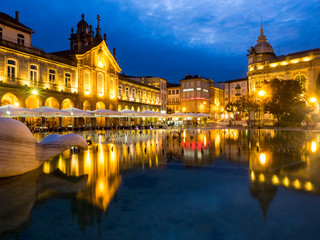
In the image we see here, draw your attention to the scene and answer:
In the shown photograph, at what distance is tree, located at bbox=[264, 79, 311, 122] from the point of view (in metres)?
39.4

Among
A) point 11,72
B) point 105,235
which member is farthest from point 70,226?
point 11,72

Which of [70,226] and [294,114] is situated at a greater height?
[294,114]

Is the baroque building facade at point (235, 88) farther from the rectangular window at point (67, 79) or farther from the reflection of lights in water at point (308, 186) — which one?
the reflection of lights in water at point (308, 186)

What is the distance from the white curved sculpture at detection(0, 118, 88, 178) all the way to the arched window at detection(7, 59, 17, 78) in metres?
25.4

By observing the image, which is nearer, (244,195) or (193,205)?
(193,205)

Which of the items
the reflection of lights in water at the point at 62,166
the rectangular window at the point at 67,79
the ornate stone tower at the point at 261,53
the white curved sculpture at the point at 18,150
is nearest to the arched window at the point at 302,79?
the ornate stone tower at the point at 261,53

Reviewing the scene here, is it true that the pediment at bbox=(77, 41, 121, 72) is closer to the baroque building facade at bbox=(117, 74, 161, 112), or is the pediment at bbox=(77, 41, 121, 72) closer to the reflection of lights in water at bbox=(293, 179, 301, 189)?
the baroque building facade at bbox=(117, 74, 161, 112)

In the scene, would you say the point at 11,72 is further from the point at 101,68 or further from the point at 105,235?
the point at 105,235

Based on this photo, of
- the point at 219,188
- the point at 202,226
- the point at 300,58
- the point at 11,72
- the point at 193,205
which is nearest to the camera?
the point at 202,226

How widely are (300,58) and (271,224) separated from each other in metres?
66.0

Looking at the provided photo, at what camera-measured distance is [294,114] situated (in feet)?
136

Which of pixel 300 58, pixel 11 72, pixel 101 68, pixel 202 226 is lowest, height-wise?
pixel 202 226

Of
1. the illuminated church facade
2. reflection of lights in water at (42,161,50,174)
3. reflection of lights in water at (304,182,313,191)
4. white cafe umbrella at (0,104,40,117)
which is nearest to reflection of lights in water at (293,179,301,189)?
reflection of lights in water at (304,182,313,191)

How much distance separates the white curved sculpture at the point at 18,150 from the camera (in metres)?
7.00
